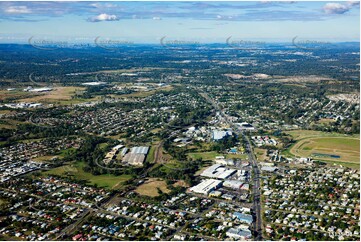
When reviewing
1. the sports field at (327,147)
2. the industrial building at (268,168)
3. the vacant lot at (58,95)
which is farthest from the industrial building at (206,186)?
the vacant lot at (58,95)

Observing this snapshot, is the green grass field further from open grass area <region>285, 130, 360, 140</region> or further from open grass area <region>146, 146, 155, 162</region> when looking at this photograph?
open grass area <region>285, 130, 360, 140</region>

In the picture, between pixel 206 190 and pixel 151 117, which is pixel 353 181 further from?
pixel 151 117

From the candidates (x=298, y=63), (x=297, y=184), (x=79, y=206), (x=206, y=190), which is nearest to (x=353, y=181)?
(x=297, y=184)

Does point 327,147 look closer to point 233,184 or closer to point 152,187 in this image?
point 233,184

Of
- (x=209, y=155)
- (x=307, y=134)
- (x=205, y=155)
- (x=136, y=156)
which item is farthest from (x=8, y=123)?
(x=307, y=134)

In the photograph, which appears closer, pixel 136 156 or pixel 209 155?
pixel 136 156

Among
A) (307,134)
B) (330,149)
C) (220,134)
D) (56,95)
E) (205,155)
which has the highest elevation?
(56,95)
